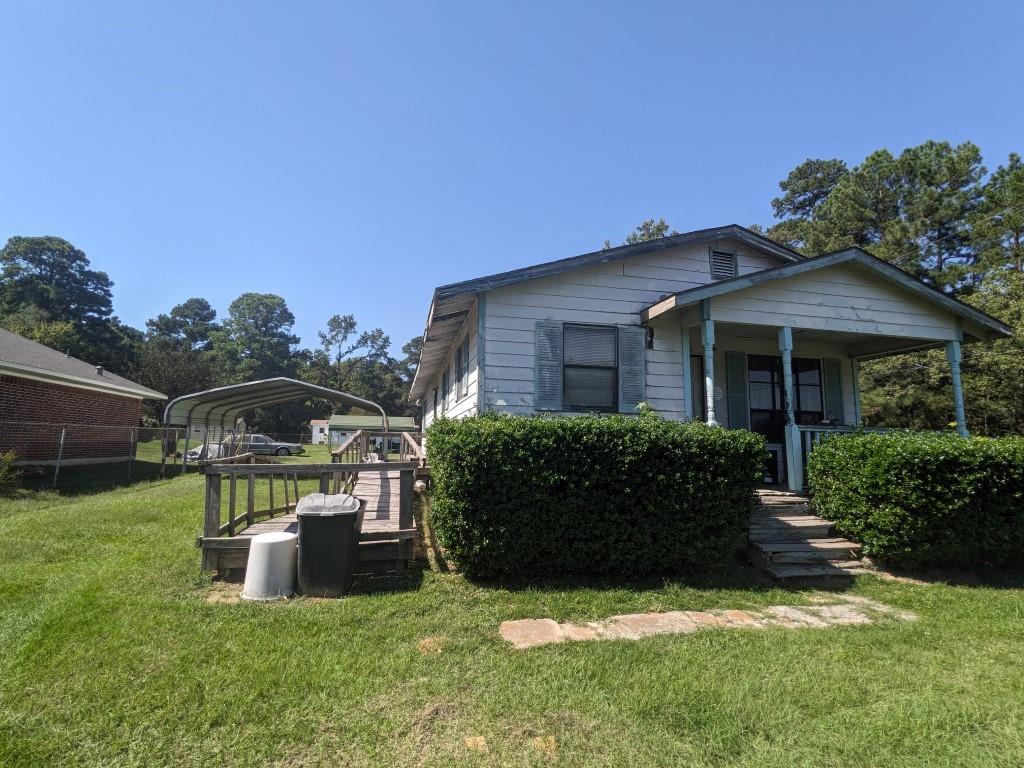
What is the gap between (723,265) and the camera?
8414mm

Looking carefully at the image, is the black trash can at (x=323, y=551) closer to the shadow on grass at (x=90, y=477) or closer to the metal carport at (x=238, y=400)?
the metal carport at (x=238, y=400)

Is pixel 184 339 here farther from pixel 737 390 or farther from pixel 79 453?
pixel 737 390

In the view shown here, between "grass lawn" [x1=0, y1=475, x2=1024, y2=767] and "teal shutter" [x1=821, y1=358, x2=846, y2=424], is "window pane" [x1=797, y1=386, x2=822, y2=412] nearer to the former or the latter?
"teal shutter" [x1=821, y1=358, x2=846, y2=424]

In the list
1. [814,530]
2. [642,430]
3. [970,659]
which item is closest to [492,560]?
[642,430]

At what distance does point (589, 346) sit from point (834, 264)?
3.95m

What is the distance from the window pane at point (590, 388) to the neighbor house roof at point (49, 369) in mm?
13460

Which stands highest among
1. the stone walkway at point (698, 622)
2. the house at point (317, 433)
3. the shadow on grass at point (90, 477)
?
the house at point (317, 433)

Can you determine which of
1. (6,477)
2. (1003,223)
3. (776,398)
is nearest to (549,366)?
(776,398)

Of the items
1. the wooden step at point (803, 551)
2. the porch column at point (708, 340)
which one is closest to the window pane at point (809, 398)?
the porch column at point (708, 340)

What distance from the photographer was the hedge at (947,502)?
17.4 feet

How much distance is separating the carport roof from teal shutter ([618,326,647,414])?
4.13 m

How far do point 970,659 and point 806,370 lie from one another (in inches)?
268

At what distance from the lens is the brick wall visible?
12.2 metres

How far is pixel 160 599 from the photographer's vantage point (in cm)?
428
